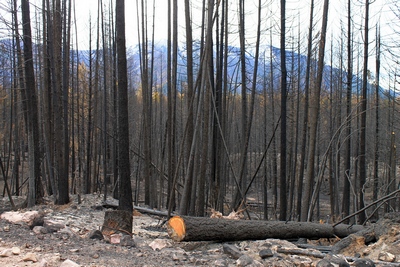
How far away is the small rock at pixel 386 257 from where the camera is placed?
4715 mm

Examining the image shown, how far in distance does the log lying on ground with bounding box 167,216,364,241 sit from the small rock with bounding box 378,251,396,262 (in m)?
1.98

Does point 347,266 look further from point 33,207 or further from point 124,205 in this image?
point 33,207

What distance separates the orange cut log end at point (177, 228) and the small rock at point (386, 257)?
2685mm

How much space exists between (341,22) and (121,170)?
1246 cm

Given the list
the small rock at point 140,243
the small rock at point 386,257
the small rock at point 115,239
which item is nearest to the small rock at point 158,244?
the small rock at point 140,243

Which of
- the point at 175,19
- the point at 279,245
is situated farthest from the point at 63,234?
the point at 175,19

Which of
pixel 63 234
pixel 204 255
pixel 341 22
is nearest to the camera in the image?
pixel 204 255

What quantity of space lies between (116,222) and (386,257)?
403cm

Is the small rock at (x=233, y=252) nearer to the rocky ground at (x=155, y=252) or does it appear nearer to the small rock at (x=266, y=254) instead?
the rocky ground at (x=155, y=252)

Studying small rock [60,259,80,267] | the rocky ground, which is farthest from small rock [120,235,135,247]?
small rock [60,259,80,267]

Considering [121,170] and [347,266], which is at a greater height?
[121,170]

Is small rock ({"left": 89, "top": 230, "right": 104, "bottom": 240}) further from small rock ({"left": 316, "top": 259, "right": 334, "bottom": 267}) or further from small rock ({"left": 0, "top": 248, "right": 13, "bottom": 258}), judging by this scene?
small rock ({"left": 316, "top": 259, "right": 334, "bottom": 267})

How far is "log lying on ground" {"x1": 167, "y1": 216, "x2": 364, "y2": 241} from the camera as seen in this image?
561 centimetres

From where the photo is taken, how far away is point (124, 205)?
254 inches
